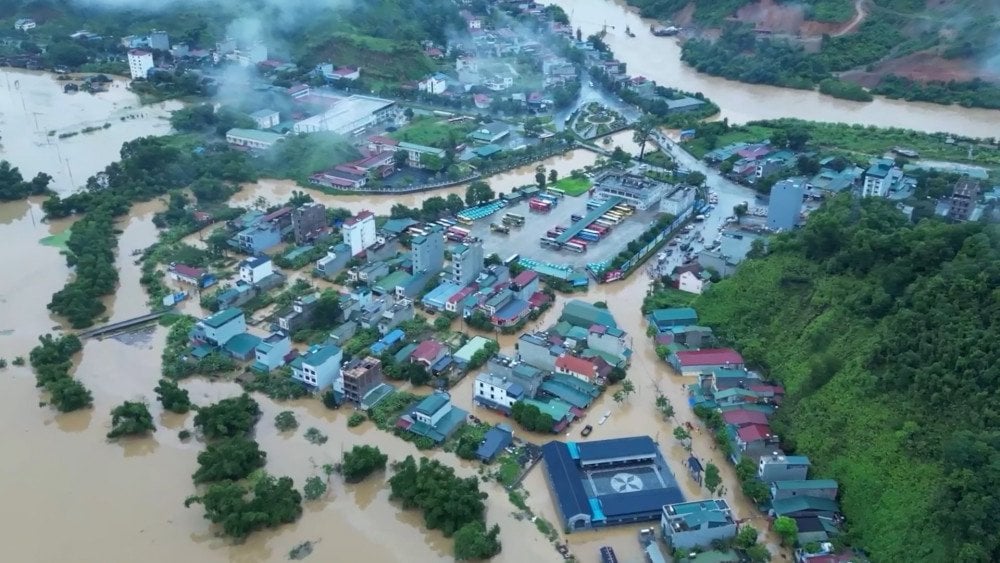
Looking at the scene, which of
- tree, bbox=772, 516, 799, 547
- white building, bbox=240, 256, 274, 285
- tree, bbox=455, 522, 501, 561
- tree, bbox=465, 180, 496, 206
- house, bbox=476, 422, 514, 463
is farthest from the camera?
tree, bbox=465, 180, 496, 206

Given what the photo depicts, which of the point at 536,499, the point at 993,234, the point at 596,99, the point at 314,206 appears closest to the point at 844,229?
the point at 993,234

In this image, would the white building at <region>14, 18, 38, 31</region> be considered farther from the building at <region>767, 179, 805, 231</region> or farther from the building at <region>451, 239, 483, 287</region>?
the building at <region>767, 179, 805, 231</region>

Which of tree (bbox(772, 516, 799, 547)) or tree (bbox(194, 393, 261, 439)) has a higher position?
tree (bbox(772, 516, 799, 547))

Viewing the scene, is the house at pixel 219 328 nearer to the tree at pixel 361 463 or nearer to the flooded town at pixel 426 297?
the flooded town at pixel 426 297

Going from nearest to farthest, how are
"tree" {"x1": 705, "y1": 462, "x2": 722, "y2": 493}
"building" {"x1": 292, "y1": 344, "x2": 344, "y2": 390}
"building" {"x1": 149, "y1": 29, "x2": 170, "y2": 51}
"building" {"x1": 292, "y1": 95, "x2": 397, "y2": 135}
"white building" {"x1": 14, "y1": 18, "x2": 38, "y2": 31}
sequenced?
"tree" {"x1": 705, "y1": 462, "x2": 722, "y2": 493} < "building" {"x1": 292, "y1": 344, "x2": 344, "y2": 390} < "building" {"x1": 292, "y1": 95, "x2": 397, "y2": 135} < "building" {"x1": 149, "y1": 29, "x2": 170, "y2": 51} < "white building" {"x1": 14, "y1": 18, "x2": 38, "y2": 31}

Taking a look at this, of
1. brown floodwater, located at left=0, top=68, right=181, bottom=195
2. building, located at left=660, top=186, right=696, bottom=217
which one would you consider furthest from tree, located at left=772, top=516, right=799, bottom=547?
brown floodwater, located at left=0, top=68, right=181, bottom=195

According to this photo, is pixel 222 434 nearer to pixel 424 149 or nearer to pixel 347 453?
pixel 347 453

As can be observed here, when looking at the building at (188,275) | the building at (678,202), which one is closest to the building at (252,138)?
the building at (188,275)
